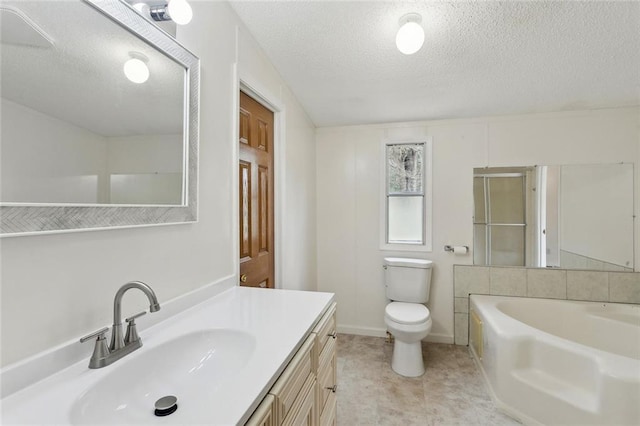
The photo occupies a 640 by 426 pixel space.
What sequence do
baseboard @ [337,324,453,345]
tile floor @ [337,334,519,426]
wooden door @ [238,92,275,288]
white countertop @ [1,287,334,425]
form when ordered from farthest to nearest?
baseboard @ [337,324,453,345]
tile floor @ [337,334,519,426]
wooden door @ [238,92,275,288]
white countertop @ [1,287,334,425]

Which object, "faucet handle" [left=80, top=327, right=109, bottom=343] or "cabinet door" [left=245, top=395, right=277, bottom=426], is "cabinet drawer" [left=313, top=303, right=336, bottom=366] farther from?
"faucet handle" [left=80, top=327, right=109, bottom=343]

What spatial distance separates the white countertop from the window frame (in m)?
1.71

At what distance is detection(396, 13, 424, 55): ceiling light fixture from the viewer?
1393 mm

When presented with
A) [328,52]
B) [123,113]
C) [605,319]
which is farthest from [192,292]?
[605,319]

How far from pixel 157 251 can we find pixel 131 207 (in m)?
0.20

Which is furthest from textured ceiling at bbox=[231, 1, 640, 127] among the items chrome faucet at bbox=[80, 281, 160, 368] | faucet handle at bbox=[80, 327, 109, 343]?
faucet handle at bbox=[80, 327, 109, 343]

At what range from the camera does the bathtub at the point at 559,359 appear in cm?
151

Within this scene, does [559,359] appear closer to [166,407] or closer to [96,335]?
[166,407]

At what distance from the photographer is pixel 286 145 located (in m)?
2.14

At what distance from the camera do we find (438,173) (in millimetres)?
2812

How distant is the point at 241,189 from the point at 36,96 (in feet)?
3.32

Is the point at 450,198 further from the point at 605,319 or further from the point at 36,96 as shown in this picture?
the point at 36,96

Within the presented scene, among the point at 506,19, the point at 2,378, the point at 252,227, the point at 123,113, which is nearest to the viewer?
the point at 2,378

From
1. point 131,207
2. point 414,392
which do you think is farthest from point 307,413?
point 414,392
